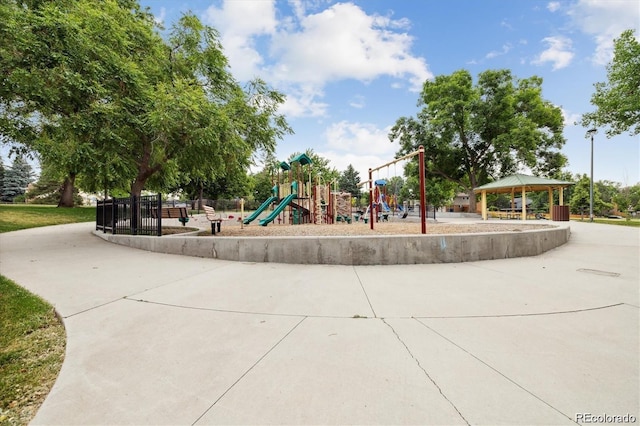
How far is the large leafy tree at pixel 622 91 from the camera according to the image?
17.8 m

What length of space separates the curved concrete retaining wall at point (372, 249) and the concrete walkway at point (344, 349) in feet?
3.81

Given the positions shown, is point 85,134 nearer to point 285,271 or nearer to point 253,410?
point 285,271

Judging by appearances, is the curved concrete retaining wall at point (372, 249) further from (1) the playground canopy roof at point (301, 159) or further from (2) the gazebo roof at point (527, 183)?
(2) the gazebo roof at point (527, 183)

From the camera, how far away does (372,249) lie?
608cm

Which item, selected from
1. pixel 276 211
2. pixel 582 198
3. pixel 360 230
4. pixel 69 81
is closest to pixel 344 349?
pixel 360 230

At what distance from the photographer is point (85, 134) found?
8773 mm

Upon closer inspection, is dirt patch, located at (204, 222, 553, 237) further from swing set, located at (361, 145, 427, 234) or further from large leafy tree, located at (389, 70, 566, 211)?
large leafy tree, located at (389, 70, 566, 211)

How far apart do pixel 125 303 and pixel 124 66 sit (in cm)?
843

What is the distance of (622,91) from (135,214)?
2929 centimetres

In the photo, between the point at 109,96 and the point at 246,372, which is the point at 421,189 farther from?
the point at 109,96

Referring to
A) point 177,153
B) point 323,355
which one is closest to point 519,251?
point 323,355

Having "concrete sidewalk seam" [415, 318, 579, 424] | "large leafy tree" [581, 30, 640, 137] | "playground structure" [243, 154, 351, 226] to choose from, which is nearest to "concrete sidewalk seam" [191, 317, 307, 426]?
"concrete sidewalk seam" [415, 318, 579, 424]

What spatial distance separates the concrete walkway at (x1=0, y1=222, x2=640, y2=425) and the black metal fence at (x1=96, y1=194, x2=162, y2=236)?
3866 mm

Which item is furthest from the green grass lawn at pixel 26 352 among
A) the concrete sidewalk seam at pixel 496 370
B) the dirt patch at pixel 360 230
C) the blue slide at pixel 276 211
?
the blue slide at pixel 276 211
